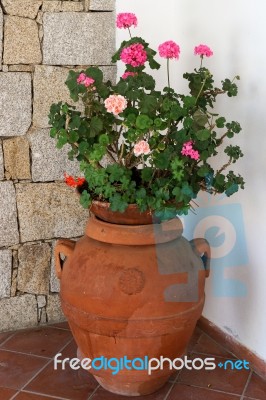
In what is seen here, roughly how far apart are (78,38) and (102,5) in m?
0.19

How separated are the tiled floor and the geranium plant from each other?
0.74 m

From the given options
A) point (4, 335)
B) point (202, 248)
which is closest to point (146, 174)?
point (202, 248)

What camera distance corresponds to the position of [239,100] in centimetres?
207

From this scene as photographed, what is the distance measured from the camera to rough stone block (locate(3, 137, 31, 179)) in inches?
90.7

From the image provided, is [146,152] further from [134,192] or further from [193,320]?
[193,320]

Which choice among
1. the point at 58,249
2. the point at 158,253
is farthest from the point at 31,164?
the point at 158,253

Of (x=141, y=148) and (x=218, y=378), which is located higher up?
(x=141, y=148)

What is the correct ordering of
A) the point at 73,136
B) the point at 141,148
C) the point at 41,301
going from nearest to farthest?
the point at 141,148 → the point at 73,136 → the point at 41,301

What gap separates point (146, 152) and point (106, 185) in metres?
0.18

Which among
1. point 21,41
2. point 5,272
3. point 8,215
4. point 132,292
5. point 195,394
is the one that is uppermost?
point 21,41

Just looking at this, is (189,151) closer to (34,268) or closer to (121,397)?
(121,397)

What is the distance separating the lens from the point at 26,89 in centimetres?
227

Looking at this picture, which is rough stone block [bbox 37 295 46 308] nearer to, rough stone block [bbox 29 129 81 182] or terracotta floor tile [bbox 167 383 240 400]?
rough stone block [bbox 29 129 81 182]

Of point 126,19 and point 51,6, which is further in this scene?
point 51,6
